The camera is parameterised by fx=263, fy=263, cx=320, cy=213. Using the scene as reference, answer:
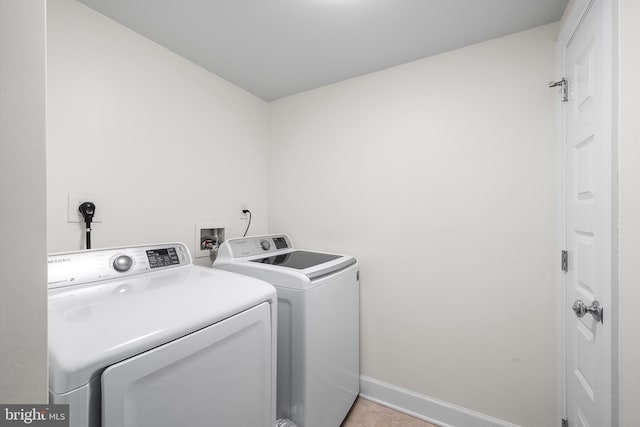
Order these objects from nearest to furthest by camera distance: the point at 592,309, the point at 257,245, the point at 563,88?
the point at 592,309 → the point at 563,88 → the point at 257,245

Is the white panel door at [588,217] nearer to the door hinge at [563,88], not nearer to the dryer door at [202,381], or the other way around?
the door hinge at [563,88]

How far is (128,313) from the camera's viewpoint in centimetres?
79

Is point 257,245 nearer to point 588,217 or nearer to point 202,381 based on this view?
point 202,381

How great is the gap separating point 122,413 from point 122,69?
1.61 meters

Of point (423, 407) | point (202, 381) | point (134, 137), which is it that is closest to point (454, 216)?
point (423, 407)

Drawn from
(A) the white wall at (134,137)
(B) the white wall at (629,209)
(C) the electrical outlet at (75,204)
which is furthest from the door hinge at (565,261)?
(C) the electrical outlet at (75,204)

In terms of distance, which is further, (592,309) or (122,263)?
(122,263)

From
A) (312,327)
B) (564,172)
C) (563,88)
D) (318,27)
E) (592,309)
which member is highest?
(318,27)

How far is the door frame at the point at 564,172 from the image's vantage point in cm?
83

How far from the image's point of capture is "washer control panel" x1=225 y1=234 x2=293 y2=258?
173 cm

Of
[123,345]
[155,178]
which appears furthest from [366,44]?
[123,345]

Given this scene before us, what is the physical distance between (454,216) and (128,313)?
5.45 feet

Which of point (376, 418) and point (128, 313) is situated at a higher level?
point (128, 313)

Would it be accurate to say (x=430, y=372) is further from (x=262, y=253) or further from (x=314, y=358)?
(x=262, y=253)
